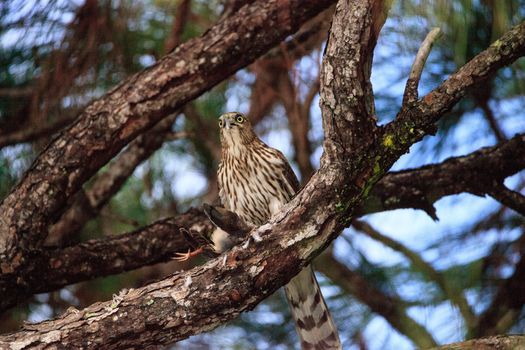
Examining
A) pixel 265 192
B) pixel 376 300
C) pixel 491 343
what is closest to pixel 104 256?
pixel 265 192

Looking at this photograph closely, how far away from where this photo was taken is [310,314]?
14.6 ft

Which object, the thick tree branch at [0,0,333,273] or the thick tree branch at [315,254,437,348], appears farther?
the thick tree branch at [0,0,333,273]

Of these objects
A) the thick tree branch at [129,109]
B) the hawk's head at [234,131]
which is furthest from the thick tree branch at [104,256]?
the hawk's head at [234,131]

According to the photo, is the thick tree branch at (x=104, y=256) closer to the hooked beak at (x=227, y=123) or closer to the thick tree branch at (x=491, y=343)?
the hooked beak at (x=227, y=123)

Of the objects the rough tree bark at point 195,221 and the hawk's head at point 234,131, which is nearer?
the rough tree bark at point 195,221

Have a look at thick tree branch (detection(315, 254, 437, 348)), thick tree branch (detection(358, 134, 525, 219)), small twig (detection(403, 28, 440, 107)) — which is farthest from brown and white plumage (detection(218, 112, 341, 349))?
small twig (detection(403, 28, 440, 107))

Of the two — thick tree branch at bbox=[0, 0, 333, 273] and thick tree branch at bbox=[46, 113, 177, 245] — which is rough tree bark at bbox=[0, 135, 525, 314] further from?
thick tree branch at bbox=[46, 113, 177, 245]

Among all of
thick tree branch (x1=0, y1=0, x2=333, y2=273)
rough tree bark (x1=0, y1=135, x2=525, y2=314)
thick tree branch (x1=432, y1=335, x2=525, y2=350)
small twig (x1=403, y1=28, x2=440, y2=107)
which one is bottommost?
thick tree branch (x1=432, y1=335, x2=525, y2=350)

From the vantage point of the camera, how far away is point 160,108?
4.25 metres

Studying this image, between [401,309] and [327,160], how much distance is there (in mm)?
923

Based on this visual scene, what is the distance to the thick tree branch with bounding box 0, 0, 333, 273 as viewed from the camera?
4039 mm

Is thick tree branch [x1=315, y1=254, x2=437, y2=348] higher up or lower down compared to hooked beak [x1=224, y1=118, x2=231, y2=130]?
lower down

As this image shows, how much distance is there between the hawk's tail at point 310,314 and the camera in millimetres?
4324

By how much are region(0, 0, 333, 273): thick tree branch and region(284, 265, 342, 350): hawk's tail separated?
114cm
